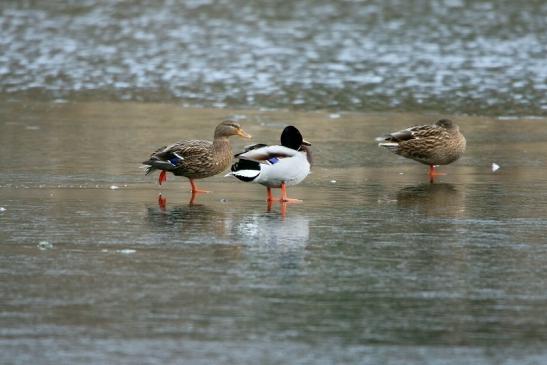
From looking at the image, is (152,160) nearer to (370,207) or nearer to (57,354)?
(370,207)

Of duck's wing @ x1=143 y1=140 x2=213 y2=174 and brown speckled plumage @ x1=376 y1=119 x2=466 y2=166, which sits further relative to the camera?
brown speckled plumage @ x1=376 y1=119 x2=466 y2=166

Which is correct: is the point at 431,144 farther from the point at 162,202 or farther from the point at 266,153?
the point at 162,202

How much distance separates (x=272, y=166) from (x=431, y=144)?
312 cm

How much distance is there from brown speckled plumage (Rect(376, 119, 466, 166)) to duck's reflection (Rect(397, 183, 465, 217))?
0.89 m

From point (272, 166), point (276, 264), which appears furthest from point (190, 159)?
point (276, 264)

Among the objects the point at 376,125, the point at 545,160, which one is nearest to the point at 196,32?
the point at 376,125

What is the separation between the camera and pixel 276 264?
9.20 m

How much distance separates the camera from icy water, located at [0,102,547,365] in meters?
7.08

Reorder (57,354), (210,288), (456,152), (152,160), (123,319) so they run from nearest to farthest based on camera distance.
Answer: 1. (57,354)
2. (123,319)
3. (210,288)
4. (152,160)
5. (456,152)

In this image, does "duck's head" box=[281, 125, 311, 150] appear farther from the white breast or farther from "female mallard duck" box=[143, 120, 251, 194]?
"female mallard duck" box=[143, 120, 251, 194]

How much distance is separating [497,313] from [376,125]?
38.5 feet

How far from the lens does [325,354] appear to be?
22.5ft

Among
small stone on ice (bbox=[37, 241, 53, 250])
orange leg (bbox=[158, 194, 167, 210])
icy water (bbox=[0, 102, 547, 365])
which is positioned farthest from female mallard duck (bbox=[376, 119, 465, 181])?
small stone on ice (bbox=[37, 241, 53, 250])

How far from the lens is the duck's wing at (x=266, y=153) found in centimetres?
1216
